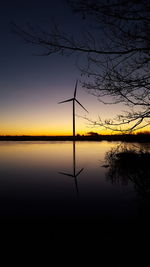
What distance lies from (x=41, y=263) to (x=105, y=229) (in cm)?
217

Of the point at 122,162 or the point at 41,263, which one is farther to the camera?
the point at 122,162

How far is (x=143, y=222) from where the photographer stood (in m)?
4.77

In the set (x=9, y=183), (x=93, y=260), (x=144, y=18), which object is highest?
(x=144, y=18)

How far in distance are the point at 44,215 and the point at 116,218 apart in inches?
105

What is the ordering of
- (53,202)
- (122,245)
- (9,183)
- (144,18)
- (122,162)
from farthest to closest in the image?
(122,162)
(9,183)
(53,202)
(144,18)
(122,245)

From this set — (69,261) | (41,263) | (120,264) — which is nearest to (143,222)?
(120,264)

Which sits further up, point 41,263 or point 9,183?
point 41,263

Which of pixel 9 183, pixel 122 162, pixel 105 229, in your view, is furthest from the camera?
pixel 122 162

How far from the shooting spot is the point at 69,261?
3.12 meters

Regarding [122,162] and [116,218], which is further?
[122,162]

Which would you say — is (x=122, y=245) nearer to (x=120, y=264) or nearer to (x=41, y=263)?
(x=120, y=264)

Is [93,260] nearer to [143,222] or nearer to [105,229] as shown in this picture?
[105,229]

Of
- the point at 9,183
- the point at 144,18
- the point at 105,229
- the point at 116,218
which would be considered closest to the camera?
the point at 144,18

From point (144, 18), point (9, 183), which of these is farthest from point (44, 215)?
point (144, 18)
